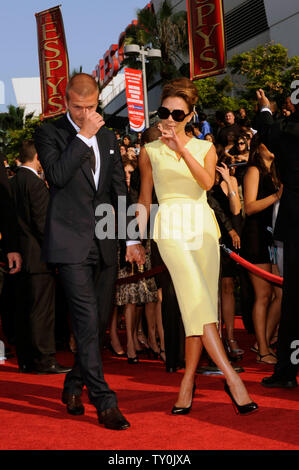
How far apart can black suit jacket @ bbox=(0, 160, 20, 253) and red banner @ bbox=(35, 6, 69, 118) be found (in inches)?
700

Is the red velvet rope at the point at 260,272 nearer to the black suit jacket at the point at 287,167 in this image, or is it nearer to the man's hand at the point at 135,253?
the black suit jacket at the point at 287,167

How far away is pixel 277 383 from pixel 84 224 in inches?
78.9

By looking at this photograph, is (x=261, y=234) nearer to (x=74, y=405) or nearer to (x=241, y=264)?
(x=241, y=264)

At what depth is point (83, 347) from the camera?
145 inches

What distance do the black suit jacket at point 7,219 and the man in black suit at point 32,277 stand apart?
4.72 feet

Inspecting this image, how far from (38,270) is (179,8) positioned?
4092cm

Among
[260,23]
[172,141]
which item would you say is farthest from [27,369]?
[260,23]

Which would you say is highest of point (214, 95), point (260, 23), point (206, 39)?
point (260, 23)

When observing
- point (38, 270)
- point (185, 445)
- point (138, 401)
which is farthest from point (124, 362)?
point (185, 445)

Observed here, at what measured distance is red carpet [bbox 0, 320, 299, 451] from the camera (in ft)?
10.8

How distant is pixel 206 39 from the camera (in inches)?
699
